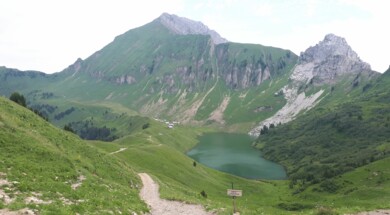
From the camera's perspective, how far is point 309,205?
10625 centimetres

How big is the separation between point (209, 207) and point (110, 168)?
22513 millimetres

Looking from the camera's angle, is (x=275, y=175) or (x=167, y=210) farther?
(x=275, y=175)

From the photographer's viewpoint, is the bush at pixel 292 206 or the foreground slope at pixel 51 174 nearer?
the foreground slope at pixel 51 174

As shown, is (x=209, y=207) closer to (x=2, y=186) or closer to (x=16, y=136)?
(x=2, y=186)

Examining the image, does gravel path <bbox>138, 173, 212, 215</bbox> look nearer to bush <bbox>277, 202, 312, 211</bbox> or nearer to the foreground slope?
the foreground slope

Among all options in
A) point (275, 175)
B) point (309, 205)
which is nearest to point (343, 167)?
point (275, 175)

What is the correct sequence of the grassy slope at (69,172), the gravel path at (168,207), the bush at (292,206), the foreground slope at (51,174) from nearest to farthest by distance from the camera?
the foreground slope at (51,174) → the grassy slope at (69,172) → the gravel path at (168,207) → the bush at (292,206)

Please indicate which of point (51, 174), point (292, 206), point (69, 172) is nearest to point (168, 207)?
point (69, 172)

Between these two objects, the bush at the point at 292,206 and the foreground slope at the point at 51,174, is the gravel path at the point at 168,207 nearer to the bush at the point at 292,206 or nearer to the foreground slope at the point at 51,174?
the foreground slope at the point at 51,174

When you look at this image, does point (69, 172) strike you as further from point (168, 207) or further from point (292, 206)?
point (292, 206)

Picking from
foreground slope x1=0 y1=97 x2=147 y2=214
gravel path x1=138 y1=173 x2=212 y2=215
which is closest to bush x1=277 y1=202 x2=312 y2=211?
foreground slope x1=0 y1=97 x2=147 y2=214

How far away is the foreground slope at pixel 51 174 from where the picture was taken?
28.8 metres

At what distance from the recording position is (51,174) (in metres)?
37.9

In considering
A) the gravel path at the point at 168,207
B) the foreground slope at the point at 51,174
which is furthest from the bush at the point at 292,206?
the gravel path at the point at 168,207
